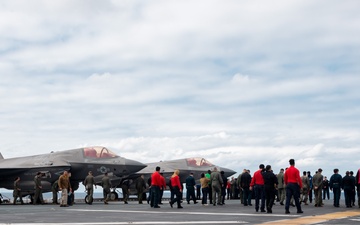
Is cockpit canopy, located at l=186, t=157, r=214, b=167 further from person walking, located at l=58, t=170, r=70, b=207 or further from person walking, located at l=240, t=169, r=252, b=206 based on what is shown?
person walking, located at l=58, t=170, r=70, b=207

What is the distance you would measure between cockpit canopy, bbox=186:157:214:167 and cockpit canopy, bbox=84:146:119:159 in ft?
27.0

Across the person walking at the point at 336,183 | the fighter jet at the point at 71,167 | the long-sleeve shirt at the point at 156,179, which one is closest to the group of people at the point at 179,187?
the long-sleeve shirt at the point at 156,179

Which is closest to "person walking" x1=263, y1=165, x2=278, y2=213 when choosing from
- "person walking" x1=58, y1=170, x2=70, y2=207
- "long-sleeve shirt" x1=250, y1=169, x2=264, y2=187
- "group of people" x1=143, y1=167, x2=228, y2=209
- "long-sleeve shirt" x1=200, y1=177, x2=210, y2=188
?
"long-sleeve shirt" x1=250, y1=169, x2=264, y2=187

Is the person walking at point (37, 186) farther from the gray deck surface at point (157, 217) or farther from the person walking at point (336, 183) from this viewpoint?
the person walking at point (336, 183)

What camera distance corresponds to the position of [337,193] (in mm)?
24391

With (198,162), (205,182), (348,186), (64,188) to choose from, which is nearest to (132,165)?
(205,182)

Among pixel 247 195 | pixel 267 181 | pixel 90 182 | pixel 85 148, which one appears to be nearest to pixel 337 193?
pixel 247 195

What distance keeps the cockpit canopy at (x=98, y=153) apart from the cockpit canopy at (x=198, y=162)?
27.0ft

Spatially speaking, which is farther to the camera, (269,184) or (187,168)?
(187,168)

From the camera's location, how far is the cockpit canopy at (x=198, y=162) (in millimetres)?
38031

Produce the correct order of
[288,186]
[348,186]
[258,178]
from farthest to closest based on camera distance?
[348,186], [258,178], [288,186]

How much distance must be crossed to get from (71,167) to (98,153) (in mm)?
1738

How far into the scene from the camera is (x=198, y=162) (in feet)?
125

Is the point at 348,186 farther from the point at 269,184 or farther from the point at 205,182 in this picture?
the point at 269,184
